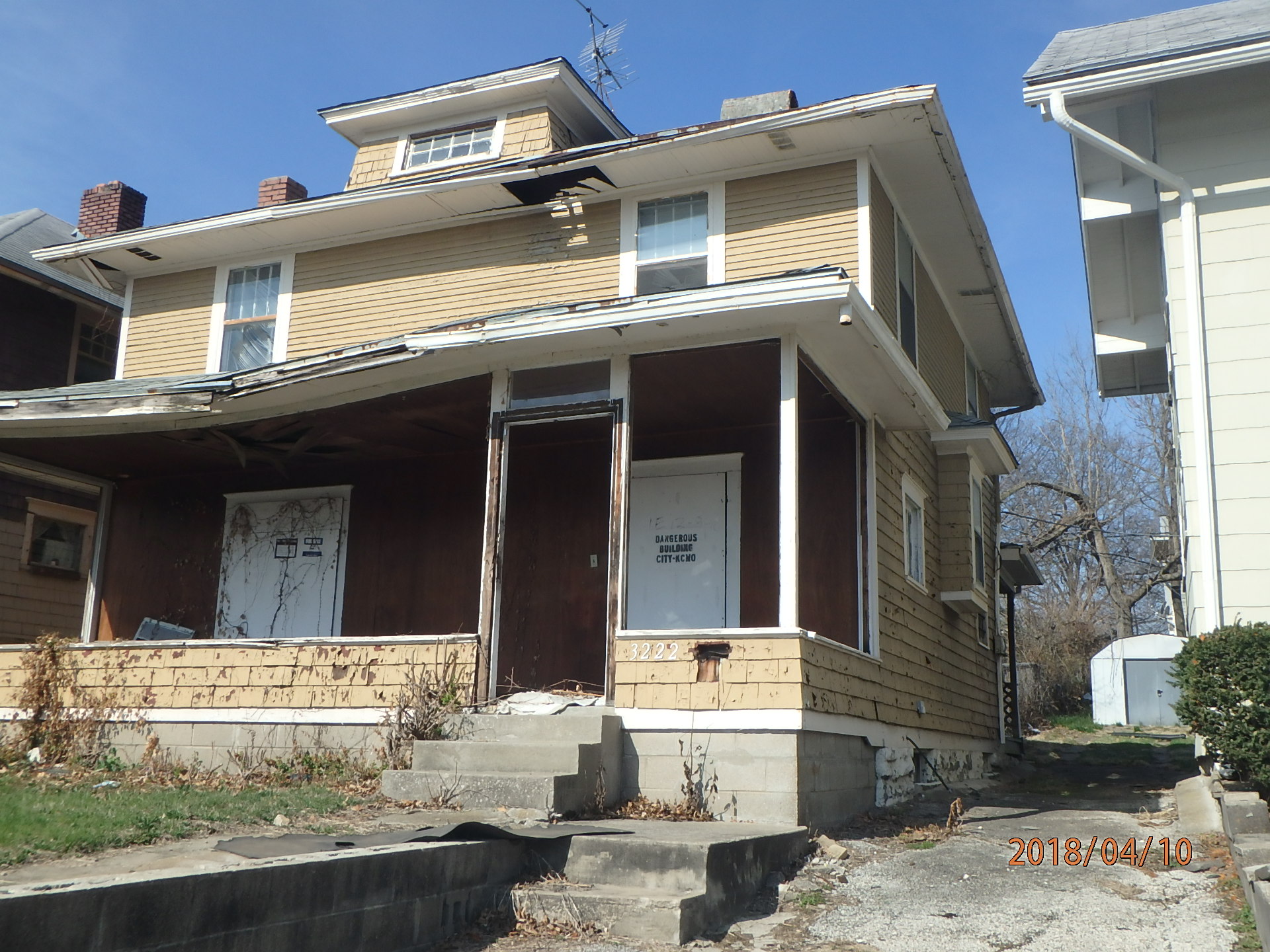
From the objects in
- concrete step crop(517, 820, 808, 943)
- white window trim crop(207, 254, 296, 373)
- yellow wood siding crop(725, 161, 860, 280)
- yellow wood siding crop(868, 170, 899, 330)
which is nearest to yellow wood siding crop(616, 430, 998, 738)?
yellow wood siding crop(868, 170, 899, 330)

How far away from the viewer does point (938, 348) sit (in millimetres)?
12992

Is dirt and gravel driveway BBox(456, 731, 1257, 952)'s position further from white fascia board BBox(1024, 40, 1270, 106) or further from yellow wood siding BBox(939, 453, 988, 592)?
white fascia board BBox(1024, 40, 1270, 106)

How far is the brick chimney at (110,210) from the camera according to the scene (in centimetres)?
1720

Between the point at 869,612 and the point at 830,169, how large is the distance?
4189 millimetres

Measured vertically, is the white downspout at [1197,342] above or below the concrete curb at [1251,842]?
above

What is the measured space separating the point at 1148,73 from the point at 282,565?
33.0 feet

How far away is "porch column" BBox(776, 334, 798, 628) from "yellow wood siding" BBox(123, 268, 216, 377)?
312 inches

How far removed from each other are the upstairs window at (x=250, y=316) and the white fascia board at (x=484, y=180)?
2.51 feet

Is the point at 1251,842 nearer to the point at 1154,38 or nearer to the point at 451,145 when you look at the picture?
the point at 1154,38

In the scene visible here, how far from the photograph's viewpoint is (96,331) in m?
17.2

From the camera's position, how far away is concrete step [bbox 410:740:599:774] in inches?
263

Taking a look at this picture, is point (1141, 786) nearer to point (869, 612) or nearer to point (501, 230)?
point (869, 612)

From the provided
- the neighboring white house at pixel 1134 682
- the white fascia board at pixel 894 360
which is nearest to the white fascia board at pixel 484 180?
the white fascia board at pixel 894 360

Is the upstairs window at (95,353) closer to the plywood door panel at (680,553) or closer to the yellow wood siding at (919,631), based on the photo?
the plywood door panel at (680,553)
